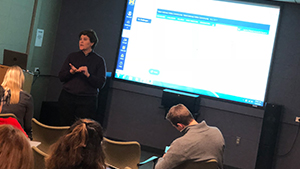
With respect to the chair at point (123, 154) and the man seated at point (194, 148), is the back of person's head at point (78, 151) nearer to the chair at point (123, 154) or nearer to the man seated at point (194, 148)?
the man seated at point (194, 148)

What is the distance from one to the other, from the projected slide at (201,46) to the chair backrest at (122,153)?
2.61 metres

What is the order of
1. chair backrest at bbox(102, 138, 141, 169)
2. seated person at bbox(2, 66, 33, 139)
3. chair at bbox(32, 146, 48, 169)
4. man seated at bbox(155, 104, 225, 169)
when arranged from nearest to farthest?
chair at bbox(32, 146, 48, 169) < man seated at bbox(155, 104, 225, 169) < chair backrest at bbox(102, 138, 141, 169) < seated person at bbox(2, 66, 33, 139)

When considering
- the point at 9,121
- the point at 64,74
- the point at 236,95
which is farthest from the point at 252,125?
the point at 9,121

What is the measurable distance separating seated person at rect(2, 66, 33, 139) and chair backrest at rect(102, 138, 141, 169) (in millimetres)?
792

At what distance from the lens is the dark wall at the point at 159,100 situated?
17.4 feet

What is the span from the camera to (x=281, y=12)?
5309 mm

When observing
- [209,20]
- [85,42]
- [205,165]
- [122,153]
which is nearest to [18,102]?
[122,153]

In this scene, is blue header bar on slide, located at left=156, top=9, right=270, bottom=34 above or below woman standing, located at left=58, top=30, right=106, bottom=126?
above

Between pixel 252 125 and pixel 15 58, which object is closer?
pixel 15 58

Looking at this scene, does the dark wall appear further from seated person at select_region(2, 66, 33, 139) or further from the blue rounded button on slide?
seated person at select_region(2, 66, 33, 139)

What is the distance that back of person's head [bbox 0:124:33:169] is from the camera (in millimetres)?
1472

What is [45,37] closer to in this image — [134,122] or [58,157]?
[134,122]

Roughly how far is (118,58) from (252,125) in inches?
95.8

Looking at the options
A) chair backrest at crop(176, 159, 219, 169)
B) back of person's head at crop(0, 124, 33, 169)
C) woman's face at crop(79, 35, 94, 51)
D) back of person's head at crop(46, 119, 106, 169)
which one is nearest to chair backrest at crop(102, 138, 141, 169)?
chair backrest at crop(176, 159, 219, 169)
